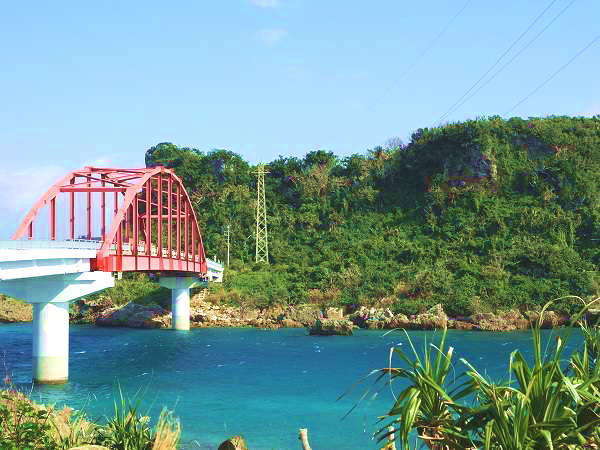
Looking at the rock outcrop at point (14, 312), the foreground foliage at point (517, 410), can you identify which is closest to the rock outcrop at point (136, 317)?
the rock outcrop at point (14, 312)

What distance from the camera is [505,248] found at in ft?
232

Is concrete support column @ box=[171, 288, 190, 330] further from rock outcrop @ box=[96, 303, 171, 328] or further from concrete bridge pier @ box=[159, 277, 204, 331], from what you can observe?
rock outcrop @ box=[96, 303, 171, 328]

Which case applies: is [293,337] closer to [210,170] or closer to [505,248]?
[505,248]

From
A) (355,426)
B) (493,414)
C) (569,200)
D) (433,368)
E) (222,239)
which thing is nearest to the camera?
(493,414)

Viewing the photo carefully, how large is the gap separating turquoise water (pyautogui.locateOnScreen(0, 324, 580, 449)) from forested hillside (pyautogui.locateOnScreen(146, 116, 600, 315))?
9.24 meters

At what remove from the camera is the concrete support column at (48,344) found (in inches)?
1341

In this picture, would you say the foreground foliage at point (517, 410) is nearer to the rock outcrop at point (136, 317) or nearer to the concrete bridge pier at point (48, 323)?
the concrete bridge pier at point (48, 323)

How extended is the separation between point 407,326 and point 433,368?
5349 cm

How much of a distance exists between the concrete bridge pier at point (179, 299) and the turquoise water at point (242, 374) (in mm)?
1957

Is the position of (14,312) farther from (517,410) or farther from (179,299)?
(517,410)

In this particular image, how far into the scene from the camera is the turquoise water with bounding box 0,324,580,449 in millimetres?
25156

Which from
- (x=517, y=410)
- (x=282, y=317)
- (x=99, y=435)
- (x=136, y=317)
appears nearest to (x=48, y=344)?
(x=99, y=435)

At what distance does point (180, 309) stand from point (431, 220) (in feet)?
96.3

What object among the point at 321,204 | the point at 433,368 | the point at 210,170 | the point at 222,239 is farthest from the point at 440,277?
the point at 433,368
